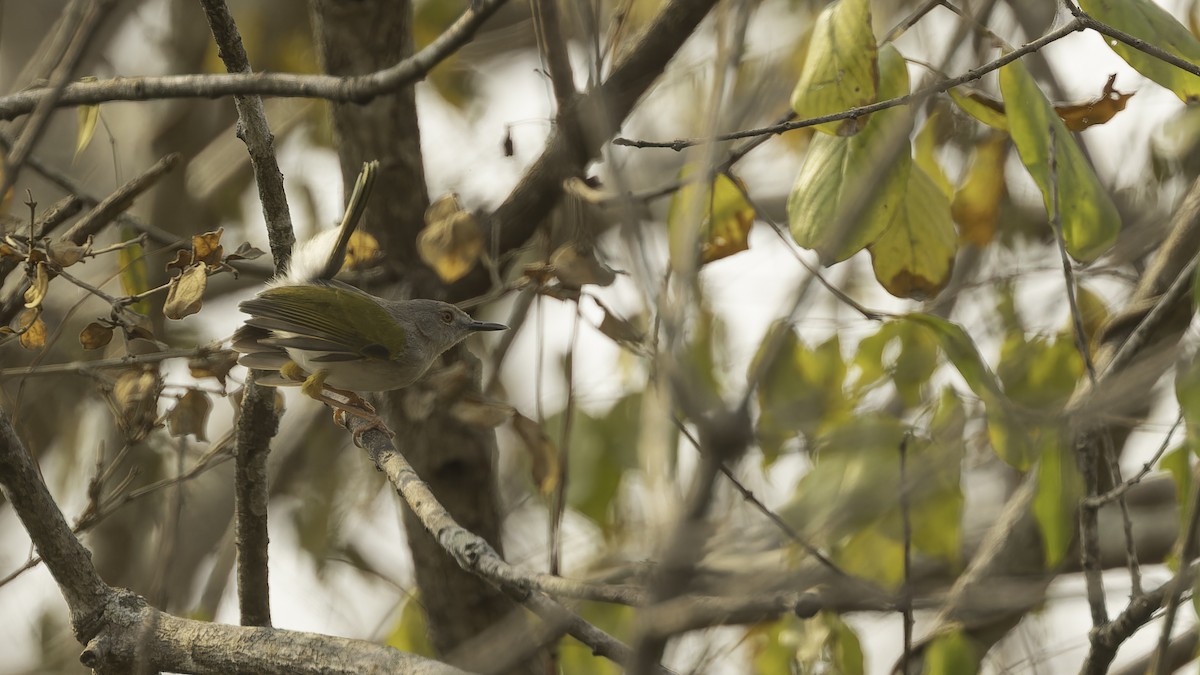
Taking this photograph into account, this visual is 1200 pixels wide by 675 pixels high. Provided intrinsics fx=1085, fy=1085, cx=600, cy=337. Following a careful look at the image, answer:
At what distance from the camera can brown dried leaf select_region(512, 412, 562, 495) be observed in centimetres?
374

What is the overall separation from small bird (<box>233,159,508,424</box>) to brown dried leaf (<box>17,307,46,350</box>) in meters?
0.73

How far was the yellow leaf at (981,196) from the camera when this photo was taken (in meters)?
4.23


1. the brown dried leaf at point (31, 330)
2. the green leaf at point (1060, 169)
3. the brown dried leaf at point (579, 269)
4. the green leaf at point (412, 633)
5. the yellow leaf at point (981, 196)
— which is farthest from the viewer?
the green leaf at point (412, 633)

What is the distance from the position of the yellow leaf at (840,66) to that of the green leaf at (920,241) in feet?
1.57

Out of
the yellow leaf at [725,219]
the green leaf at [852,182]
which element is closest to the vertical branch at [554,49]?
the yellow leaf at [725,219]

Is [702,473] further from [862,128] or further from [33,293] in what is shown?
[33,293]

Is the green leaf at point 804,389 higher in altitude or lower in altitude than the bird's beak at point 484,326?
lower

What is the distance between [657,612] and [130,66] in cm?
802

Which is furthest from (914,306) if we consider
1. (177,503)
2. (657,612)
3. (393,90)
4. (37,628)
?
(37,628)

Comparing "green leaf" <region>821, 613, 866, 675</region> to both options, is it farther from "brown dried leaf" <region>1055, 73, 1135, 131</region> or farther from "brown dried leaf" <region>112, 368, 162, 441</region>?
"brown dried leaf" <region>112, 368, 162, 441</region>

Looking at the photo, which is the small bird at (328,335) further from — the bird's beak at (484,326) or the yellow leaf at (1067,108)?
the yellow leaf at (1067,108)

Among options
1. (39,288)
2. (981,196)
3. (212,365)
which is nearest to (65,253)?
Result: (39,288)

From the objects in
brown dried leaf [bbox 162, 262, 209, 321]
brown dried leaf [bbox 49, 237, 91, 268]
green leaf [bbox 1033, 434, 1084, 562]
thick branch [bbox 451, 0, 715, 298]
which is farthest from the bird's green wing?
green leaf [bbox 1033, 434, 1084, 562]

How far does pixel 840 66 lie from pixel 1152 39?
0.69 metres
